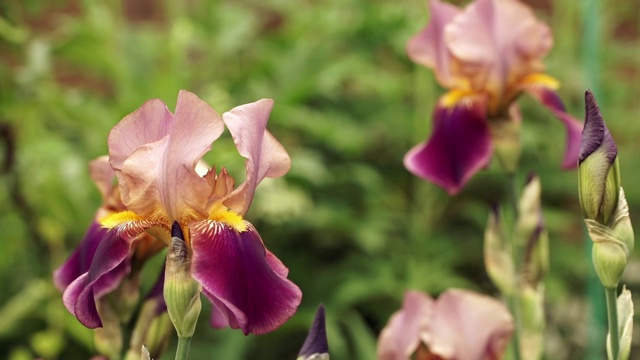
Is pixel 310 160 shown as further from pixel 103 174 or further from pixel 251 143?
pixel 251 143

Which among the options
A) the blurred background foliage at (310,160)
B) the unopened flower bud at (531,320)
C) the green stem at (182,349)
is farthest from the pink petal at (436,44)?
the blurred background foliage at (310,160)

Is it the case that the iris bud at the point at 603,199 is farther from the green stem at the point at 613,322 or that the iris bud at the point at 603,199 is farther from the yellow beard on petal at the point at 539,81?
the yellow beard on petal at the point at 539,81

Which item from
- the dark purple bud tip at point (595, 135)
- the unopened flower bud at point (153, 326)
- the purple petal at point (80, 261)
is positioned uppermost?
the dark purple bud tip at point (595, 135)

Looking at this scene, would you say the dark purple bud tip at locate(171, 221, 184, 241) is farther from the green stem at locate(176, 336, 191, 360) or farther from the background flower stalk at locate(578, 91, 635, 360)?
the background flower stalk at locate(578, 91, 635, 360)

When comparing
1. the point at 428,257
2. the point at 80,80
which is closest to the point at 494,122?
the point at 428,257

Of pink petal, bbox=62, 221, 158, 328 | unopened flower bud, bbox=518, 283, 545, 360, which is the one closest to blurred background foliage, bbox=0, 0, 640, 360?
unopened flower bud, bbox=518, 283, 545, 360

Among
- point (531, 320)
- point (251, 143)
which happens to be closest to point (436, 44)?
point (531, 320)

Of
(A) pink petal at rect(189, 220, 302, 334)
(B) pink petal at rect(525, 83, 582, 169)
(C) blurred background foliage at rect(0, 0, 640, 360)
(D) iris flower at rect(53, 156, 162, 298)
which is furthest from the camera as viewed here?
(C) blurred background foliage at rect(0, 0, 640, 360)
